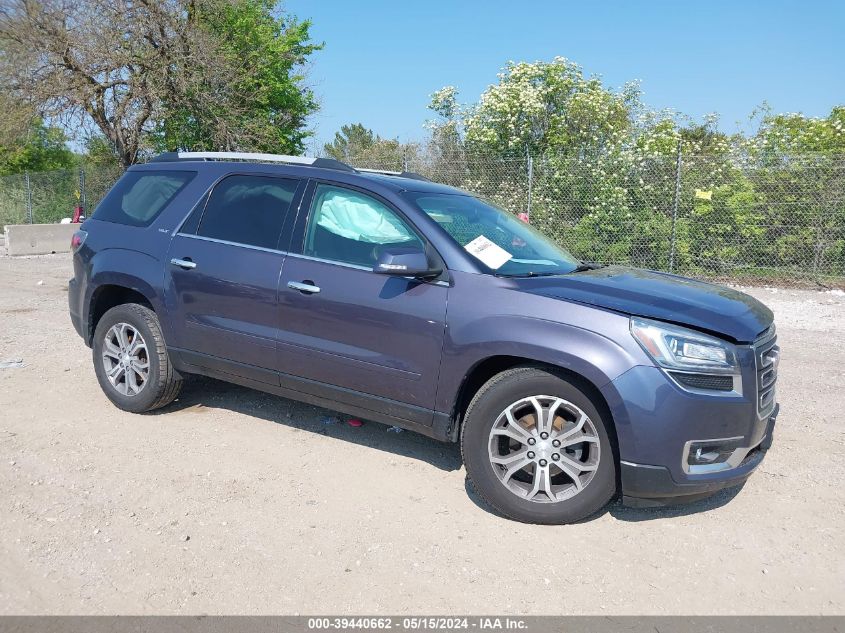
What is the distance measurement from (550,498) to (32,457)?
3.18 m

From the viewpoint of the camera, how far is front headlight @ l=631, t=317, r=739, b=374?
338cm

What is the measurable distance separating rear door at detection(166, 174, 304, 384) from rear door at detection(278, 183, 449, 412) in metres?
0.17

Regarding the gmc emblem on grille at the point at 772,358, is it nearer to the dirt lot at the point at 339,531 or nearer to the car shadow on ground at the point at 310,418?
the dirt lot at the point at 339,531

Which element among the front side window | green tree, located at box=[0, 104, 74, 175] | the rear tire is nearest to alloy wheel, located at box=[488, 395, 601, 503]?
the front side window

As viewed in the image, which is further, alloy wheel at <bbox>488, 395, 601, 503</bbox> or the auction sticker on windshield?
the auction sticker on windshield

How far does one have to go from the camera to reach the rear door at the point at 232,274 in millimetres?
4512

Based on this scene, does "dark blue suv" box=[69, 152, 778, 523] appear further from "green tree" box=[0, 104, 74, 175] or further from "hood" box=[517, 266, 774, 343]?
"green tree" box=[0, 104, 74, 175]

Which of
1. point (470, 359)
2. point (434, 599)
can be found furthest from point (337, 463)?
point (434, 599)

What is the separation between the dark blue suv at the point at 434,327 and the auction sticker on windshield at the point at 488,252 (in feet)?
0.06

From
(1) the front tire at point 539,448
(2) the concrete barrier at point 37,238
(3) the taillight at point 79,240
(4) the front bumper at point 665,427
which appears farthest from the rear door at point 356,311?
(2) the concrete barrier at point 37,238

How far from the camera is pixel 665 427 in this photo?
11.0 feet

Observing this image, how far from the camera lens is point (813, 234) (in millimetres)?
11648

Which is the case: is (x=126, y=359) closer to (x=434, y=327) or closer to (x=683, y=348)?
(x=434, y=327)

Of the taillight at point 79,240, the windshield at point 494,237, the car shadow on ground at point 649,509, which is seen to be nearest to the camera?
the car shadow on ground at point 649,509
